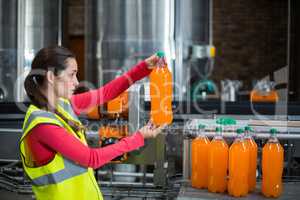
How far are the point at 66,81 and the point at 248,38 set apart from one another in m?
5.11

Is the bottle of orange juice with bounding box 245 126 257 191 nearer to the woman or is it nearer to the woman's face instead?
the woman

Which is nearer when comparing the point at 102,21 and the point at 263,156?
the point at 263,156

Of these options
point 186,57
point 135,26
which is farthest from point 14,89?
point 186,57

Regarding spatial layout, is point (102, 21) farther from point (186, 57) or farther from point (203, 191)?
point (203, 191)

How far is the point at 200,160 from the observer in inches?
69.6

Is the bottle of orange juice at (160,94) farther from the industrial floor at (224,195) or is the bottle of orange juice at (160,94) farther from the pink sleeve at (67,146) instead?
the pink sleeve at (67,146)

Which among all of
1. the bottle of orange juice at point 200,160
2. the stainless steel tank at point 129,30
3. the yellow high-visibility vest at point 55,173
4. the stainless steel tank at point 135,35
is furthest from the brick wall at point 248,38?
the yellow high-visibility vest at point 55,173

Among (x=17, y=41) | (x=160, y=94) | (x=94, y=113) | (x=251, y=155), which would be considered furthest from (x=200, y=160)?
(x=17, y=41)

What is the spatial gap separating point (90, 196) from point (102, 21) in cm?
232

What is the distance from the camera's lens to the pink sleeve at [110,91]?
68.3 inches

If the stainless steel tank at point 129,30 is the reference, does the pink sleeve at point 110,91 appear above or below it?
below

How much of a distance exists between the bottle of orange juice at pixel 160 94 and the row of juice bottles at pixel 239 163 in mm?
215

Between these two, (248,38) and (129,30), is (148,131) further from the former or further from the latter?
(248,38)

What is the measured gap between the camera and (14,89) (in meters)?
3.77
